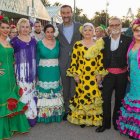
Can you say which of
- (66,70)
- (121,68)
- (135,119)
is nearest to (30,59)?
(66,70)

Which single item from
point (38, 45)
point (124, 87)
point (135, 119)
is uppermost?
point (38, 45)

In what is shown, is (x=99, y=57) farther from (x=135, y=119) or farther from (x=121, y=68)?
(x=135, y=119)

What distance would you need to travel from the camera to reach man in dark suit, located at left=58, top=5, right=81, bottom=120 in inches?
241

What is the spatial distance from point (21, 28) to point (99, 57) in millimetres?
1456

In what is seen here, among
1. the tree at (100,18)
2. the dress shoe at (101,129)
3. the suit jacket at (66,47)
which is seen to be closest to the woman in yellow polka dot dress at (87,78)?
the dress shoe at (101,129)

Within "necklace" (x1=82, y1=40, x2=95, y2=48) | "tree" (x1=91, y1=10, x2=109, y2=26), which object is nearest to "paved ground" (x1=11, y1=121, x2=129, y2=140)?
"necklace" (x1=82, y1=40, x2=95, y2=48)

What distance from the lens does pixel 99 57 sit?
218 inches

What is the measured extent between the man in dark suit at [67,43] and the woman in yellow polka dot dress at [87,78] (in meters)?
0.38

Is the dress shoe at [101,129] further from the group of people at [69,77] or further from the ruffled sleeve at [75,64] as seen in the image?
the ruffled sleeve at [75,64]

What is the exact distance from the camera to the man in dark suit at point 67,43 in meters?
6.12

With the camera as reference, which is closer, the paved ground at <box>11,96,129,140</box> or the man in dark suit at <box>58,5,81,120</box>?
the paved ground at <box>11,96,129,140</box>

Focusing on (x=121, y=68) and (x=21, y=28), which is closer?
(x=121, y=68)

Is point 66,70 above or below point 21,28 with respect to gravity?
below

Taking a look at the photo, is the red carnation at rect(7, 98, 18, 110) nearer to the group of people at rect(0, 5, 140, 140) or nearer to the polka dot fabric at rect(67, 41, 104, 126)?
the group of people at rect(0, 5, 140, 140)
